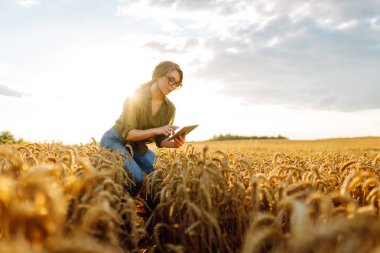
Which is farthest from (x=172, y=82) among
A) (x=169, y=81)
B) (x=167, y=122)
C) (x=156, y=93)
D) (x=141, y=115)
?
(x=167, y=122)

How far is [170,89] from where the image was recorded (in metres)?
6.14

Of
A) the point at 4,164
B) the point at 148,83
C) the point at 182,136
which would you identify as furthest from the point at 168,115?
the point at 4,164

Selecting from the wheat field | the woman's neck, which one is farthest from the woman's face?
the wheat field

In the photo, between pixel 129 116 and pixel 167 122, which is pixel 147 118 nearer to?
pixel 129 116

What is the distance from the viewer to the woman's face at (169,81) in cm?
603

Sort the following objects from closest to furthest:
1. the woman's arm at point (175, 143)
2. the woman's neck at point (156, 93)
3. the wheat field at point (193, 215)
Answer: the wheat field at point (193, 215), the woman's arm at point (175, 143), the woman's neck at point (156, 93)

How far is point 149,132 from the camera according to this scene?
577 cm

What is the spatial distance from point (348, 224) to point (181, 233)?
1.76 metres

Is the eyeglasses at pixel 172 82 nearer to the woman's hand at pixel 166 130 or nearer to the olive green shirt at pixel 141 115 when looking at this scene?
the olive green shirt at pixel 141 115

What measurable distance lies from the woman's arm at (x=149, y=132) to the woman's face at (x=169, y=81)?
0.77 meters

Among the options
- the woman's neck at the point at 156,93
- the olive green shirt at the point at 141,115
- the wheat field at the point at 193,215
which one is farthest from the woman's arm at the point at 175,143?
the wheat field at the point at 193,215

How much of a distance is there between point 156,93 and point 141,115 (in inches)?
18.5

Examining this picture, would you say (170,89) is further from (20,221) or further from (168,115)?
(20,221)

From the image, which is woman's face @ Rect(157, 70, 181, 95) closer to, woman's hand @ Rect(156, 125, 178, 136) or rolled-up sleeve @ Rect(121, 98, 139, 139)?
rolled-up sleeve @ Rect(121, 98, 139, 139)
